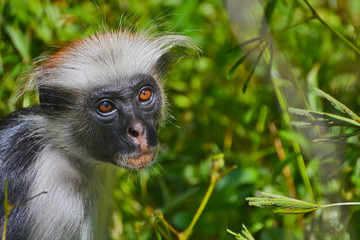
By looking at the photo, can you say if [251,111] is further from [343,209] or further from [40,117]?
[40,117]

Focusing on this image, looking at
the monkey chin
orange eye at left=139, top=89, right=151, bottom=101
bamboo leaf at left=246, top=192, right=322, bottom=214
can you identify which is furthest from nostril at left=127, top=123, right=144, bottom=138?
bamboo leaf at left=246, top=192, right=322, bottom=214

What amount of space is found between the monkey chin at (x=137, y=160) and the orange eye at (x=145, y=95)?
1.06 feet

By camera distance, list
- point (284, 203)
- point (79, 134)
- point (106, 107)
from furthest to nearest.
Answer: point (79, 134) < point (106, 107) < point (284, 203)

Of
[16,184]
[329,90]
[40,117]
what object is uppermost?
[40,117]

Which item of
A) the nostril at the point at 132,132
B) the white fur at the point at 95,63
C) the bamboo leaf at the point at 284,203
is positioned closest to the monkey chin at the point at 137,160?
the nostril at the point at 132,132

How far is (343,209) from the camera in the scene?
9.70ft

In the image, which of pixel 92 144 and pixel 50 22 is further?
pixel 50 22

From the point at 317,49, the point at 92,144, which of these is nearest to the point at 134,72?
the point at 92,144

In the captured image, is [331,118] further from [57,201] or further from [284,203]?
[57,201]

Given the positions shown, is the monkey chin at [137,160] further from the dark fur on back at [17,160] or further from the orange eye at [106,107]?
the dark fur on back at [17,160]

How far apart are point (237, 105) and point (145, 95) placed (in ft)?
6.00

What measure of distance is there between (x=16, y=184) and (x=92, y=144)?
485mm

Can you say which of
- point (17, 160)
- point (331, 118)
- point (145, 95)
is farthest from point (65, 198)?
point (331, 118)

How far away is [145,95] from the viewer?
10.0 ft
